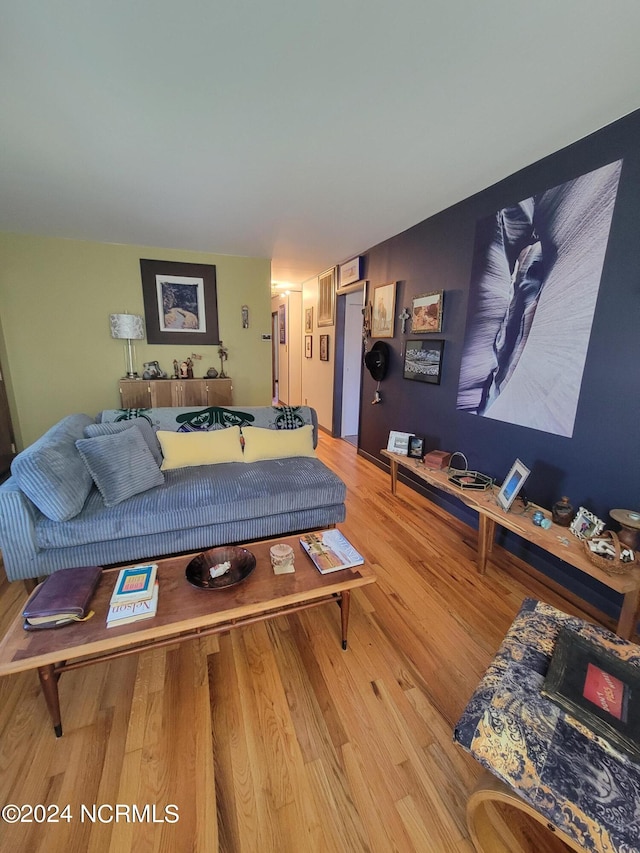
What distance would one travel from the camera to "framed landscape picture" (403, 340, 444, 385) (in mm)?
2947

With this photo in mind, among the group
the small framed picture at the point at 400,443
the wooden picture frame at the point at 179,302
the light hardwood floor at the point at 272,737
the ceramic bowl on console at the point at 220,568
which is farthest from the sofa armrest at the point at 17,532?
the wooden picture frame at the point at 179,302

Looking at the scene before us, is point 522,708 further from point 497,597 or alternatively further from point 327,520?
point 327,520

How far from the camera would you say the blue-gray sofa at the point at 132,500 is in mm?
1696

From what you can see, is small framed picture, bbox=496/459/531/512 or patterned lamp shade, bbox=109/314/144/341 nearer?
small framed picture, bbox=496/459/531/512

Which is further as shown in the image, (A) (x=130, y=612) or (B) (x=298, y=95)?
(B) (x=298, y=95)

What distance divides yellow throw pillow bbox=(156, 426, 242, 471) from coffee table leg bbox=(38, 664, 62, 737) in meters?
1.31

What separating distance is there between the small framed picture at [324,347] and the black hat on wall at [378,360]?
4.74 ft

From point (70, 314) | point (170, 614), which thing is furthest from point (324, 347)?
point (170, 614)

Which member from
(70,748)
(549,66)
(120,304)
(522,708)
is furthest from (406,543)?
(120,304)

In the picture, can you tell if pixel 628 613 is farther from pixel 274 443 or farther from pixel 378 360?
pixel 378 360

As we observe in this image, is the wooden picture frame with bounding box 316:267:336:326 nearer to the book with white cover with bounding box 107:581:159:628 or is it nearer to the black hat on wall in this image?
the black hat on wall

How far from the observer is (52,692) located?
3.88ft

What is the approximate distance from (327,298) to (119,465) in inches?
153

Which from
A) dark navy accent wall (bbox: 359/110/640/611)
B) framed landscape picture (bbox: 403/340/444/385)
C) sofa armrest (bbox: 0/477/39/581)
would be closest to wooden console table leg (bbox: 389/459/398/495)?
dark navy accent wall (bbox: 359/110/640/611)
